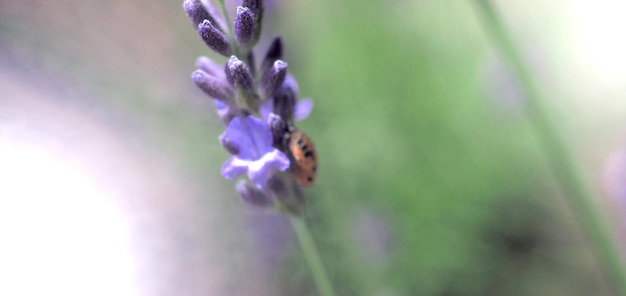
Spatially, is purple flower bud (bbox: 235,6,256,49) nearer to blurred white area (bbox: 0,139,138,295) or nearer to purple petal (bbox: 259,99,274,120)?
purple petal (bbox: 259,99,274,120)

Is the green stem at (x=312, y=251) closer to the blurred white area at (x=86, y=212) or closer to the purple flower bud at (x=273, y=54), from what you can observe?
the purple flower bud at (x=273, y=54)

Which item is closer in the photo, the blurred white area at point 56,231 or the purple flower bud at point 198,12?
the purple flower bud at point 198,12

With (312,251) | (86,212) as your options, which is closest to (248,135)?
(312,251)

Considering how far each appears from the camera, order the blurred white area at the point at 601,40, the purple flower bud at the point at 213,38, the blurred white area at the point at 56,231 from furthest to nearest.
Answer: the blurred white area at the point at 601,40
the blurred white area at the point at 56,231
the purple flower bud at the point at 213,38

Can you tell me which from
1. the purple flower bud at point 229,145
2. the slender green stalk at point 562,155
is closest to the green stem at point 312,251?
the purple flower bud at point 229,145

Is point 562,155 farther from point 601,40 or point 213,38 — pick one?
point 601,40

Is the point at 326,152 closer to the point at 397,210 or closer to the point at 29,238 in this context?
the point at 397,210

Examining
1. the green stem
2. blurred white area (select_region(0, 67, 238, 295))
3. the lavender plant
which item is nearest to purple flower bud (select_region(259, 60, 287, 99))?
the lavender plant

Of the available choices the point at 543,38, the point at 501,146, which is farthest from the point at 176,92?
the point at 543,38
